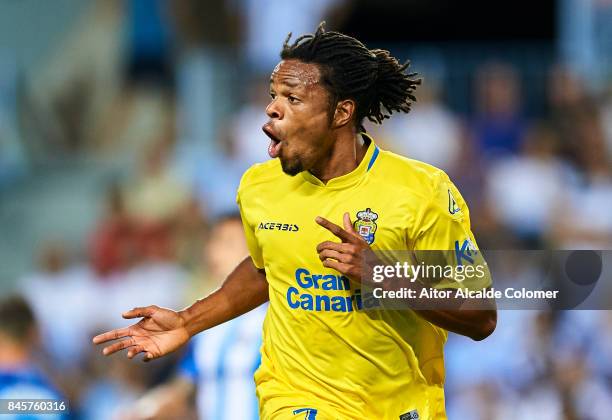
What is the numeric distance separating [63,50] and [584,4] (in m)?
6.28

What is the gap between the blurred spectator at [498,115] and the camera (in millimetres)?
12188

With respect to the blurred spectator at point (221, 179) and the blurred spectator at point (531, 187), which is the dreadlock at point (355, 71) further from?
the blurred spectator at point (221, 179)

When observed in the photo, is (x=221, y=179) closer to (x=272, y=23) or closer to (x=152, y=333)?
(x=272, y=23)

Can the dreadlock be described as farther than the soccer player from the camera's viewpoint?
Yes

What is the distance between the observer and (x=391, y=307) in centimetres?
550

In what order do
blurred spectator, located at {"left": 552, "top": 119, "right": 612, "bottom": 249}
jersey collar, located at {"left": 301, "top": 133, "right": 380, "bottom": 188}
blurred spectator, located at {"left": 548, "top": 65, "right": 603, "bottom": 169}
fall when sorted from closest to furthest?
jersey collar, located at {"left": 301, "top": 133, "right": 380, "bottom": 188}
blurred spectator, located at {"left": 552, "top": 119, "right": 612, "bottom": 249}
blurred spectator, located at {"left": 548, "top": 65, "right": 603, "bottom": 169}

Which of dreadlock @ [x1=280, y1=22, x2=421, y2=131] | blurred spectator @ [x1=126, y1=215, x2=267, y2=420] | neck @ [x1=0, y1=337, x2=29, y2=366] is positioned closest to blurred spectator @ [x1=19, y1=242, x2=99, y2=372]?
blurred spectator @ [x1=126, y1=215, x2=267, y2=420]

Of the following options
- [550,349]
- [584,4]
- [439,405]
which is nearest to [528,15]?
[584,4]

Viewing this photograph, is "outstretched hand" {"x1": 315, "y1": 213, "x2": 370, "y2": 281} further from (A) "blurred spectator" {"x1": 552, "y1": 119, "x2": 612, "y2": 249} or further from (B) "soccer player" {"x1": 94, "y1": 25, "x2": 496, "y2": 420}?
(A) "blurred spectator" {"x1": 552, "y1": 119, "x2": 612, "y2": 249}

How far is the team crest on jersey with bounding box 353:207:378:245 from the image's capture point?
5.46 metres

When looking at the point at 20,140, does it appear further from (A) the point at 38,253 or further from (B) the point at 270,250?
(B) the point at 270,250

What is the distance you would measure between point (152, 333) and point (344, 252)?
42.4 inches

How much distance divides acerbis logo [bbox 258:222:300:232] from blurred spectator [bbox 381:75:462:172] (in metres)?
6.34

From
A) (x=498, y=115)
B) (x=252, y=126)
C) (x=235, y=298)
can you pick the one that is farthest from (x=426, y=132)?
(x=235, y=298)
